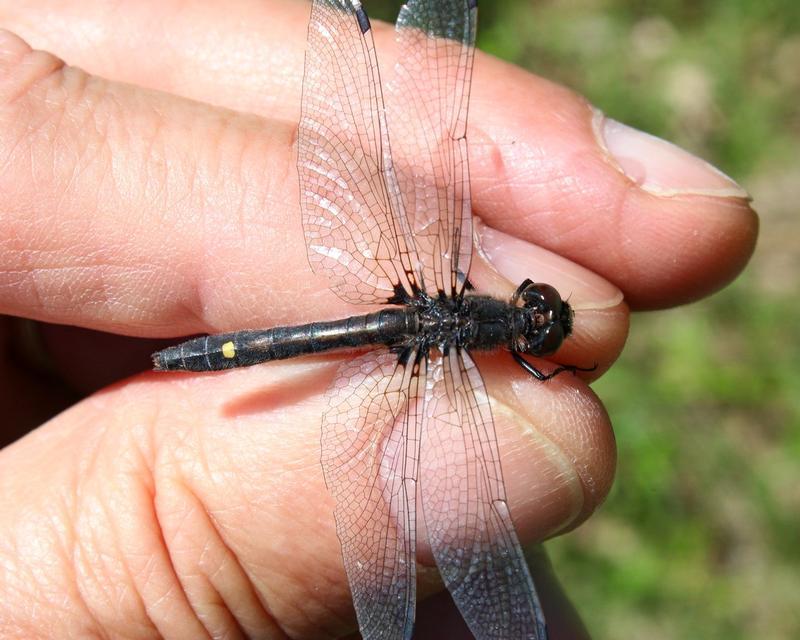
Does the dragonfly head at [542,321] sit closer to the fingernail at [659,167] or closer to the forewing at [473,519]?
the forewing at [473,519]

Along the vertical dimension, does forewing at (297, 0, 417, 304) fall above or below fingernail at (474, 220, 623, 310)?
above

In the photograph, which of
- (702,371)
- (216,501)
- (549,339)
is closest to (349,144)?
(549,339)

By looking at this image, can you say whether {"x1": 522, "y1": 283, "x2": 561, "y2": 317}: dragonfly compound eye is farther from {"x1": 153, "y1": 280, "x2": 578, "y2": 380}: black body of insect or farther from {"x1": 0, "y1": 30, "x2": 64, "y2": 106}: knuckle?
{"x1": 0, "y1": 30, "x2": 64, "y2": 106}: knuckle

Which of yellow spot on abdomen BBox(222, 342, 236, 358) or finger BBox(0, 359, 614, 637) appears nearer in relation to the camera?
finger BBox(0, 359, 614, 637)

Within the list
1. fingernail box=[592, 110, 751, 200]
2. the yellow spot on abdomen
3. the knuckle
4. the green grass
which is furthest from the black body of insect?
the green grass

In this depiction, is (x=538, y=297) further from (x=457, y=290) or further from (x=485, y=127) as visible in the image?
(x=485, y=127)

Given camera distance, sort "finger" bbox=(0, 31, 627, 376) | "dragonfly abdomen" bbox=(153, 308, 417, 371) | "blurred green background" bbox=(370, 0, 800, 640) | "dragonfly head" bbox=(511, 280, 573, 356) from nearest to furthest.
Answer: "finger" bbox=(0, 31, 627, 376)
"dragonfly abdomen" bbox=(153, 308, 417, 371)
"dragonfly head" bbox=(511, 280, 573, 356)
"blurred green background" bbox=(370, 0, 800, 640)

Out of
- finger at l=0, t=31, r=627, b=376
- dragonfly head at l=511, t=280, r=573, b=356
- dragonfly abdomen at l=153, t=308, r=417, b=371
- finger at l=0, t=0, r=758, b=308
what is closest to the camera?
finger at l=0, t=31, r=627, b=376
